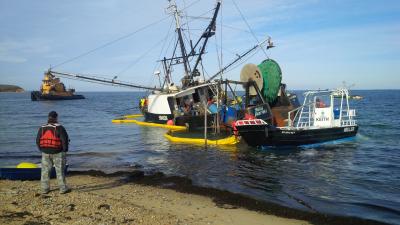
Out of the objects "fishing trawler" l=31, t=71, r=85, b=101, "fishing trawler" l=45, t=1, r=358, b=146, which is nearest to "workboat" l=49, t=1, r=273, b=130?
"fishing trawler" l=45, t=1, r=358, b=146

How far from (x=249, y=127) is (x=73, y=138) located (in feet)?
43.1

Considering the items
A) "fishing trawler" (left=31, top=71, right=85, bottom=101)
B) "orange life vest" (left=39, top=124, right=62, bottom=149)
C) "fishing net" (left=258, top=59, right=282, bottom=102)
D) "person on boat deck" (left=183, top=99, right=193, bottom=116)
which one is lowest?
"orange life vest" (left=39, top=124, right=62, bottom=149)

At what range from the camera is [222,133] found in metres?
24.0

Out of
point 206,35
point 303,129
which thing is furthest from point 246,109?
point 206,35

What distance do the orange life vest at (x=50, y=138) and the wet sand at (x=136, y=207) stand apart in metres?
1.19

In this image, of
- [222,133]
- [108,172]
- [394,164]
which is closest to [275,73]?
[222,133]

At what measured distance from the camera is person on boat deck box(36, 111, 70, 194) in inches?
366

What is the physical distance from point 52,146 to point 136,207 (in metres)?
2.48

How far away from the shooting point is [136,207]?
29.0 feet

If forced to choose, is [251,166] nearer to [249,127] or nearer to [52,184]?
[249,127]

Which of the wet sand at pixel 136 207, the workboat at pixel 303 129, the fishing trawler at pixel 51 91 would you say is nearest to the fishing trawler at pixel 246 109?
the workboat at pixel 303 129

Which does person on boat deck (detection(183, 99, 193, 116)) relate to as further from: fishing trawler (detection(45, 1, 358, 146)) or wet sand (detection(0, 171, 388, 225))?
wet sand (detection(0, 171, 388, 225))

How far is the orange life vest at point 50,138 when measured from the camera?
928 centimetres

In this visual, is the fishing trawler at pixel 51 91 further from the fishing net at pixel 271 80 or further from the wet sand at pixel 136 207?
the wet sand at pixel 136 207
